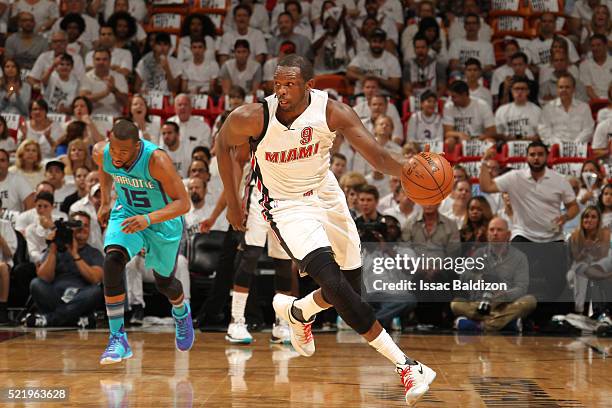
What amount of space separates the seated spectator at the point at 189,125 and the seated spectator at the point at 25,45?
2866 mm

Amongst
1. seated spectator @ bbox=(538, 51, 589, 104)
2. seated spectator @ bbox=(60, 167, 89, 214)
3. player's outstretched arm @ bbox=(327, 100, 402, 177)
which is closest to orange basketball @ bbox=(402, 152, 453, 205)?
player's outstretched arm @ bbox=(327, 100, 402, 177)

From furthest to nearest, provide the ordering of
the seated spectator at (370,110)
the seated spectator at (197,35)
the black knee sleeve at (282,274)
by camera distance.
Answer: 1. the seated spectator at (197,35)
2. the seated spectator at (370,110)
3. the black knee sleeve at (282,274)

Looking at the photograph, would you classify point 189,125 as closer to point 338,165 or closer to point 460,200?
point 338,165

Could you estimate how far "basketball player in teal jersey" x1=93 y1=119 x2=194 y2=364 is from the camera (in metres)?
6.65

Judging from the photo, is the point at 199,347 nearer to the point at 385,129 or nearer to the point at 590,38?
the point at 385,129

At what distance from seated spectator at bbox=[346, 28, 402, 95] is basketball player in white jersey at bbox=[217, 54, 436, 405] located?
7559mm

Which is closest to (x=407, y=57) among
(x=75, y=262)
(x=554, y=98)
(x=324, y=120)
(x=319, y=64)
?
(x=319, y=64)

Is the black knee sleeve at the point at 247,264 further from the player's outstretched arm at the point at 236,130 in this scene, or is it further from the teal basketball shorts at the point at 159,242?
the player's outstretched arm at the point at 236,130

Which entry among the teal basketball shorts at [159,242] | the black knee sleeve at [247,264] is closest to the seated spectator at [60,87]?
the black knee sleeve at [247,264]

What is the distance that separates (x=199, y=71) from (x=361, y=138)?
27.4 feet

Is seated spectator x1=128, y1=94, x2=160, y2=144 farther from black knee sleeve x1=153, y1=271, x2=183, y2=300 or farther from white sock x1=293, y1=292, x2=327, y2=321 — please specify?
white sock x1=293, y1=292, x2=327, y2=321

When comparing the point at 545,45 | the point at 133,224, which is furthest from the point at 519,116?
the point at 133,224

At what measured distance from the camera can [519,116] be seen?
12250 millimetres

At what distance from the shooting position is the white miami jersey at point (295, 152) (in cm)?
557
